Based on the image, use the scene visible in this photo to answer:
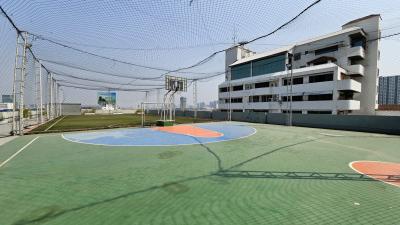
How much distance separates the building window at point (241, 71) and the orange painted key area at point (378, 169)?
41284 millimetres

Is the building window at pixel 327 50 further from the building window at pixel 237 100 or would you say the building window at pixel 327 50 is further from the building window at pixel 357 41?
the building window at pixel 237 100

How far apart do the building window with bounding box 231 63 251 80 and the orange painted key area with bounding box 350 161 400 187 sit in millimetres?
41284

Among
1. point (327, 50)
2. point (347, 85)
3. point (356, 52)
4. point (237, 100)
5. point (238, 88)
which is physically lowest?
point (237, 100)

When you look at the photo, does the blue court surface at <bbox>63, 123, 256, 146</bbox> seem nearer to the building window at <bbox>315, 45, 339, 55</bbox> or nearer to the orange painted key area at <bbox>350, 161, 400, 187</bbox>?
the orange painted key area at <bbox>350, 161, 400, 187</bbox>

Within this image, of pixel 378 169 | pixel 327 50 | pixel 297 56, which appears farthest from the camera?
pixel 297 56

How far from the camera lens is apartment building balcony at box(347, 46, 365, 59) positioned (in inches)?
1198

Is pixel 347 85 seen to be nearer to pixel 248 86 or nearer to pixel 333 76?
pixel 333 76

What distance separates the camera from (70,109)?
53812mm

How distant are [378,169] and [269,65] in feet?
126

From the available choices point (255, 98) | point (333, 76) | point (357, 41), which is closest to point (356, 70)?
point (333, 76)

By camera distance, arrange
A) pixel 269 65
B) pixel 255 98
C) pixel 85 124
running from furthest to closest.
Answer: pixel 269 65 < pixel 255 98 < pixel 85 124

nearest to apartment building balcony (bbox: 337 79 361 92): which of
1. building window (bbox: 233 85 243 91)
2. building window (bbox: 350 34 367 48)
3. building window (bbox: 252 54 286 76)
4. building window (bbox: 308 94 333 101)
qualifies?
building window (bbox: 308 94 333 101)

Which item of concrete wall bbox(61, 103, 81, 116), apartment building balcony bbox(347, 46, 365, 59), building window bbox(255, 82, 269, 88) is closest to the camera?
apartment building balcony bbox(347, 46, 365, 59)

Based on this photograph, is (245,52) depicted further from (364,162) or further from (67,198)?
(67,198)
